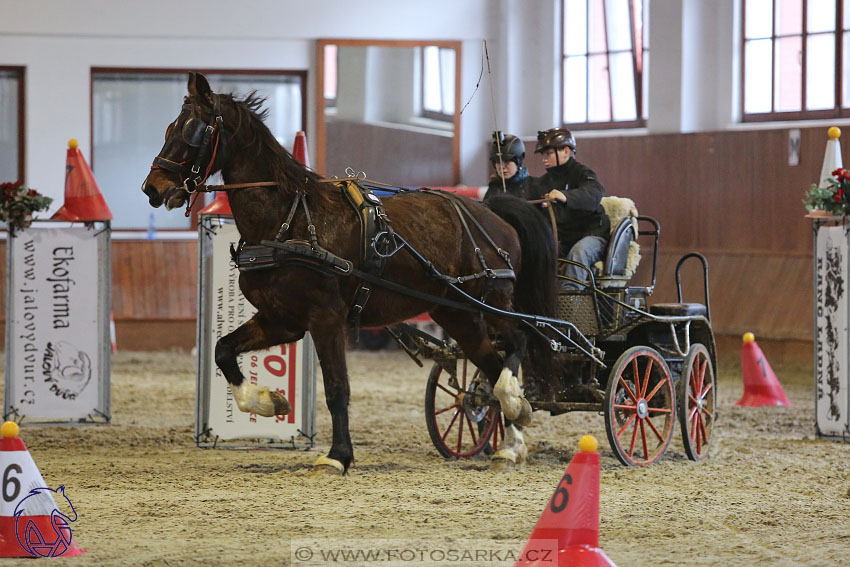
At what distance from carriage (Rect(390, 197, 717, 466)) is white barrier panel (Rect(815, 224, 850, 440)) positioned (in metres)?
0.93

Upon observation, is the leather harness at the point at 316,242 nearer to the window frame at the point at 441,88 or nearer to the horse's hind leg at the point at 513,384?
the horse's hind leg at the point at 513,384

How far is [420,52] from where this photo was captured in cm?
1317

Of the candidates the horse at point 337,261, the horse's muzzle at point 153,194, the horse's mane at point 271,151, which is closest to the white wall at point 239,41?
the horse at point 337,261

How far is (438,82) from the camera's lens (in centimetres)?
1327

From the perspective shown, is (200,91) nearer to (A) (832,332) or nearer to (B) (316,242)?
(B) (316,242)

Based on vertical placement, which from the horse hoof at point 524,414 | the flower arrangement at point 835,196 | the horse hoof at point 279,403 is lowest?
the horse hoof at point 524,414

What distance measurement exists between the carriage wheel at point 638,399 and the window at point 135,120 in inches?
307

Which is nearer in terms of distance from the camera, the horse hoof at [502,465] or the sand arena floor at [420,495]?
the sand arena floor at [420,495]

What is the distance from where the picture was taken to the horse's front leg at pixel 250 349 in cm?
539

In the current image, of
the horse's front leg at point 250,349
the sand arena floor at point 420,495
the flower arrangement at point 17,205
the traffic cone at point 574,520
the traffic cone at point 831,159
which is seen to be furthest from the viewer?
the flower arrangement at point 17,205

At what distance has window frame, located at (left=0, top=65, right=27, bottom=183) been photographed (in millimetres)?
12773

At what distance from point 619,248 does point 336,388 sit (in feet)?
6.06

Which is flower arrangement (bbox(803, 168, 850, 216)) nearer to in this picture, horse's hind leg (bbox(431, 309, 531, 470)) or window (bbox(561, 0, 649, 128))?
horse's hind leg (bbox(431, 309, 531, 470))

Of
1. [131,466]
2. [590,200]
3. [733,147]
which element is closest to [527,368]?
[590,200]
